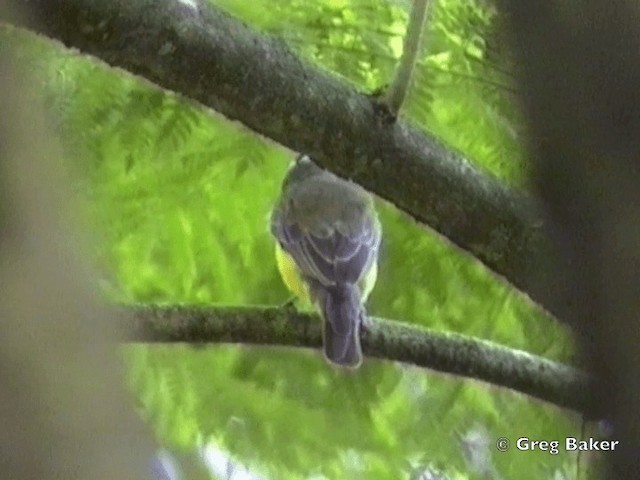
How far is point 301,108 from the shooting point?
0.64 metres

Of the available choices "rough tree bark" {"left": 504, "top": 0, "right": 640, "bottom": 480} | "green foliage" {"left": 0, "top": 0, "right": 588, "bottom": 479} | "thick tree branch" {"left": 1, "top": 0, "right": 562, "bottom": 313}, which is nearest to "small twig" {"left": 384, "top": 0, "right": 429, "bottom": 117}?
"thick tree branch" {"left": 1, "top": 0, "right": 562, "bottom": 313}

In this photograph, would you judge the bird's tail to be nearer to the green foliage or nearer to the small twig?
the green foliage

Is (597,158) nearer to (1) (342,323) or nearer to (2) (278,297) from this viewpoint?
(1) (342,323)

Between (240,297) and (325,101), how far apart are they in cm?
45

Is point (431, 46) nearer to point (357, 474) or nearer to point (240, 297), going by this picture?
Result: point (240, 297)

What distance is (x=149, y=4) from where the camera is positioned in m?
0.59

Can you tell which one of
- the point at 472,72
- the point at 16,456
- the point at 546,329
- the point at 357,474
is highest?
the point at 472,72

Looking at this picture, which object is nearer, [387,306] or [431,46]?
[431,46]

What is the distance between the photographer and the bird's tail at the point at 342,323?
0.95 metres

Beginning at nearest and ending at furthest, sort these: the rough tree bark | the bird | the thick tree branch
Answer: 1. the rough tree bark
2. the thick tree branch
3. the bird

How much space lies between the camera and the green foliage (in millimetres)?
917

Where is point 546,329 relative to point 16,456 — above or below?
above

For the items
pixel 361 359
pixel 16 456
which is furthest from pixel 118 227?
pixel 16 456

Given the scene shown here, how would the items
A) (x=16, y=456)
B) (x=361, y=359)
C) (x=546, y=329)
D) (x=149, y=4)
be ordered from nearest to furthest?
(x=16, y=456), (x=149, y=4), (x=546, y=329), (x=361, y=359)
